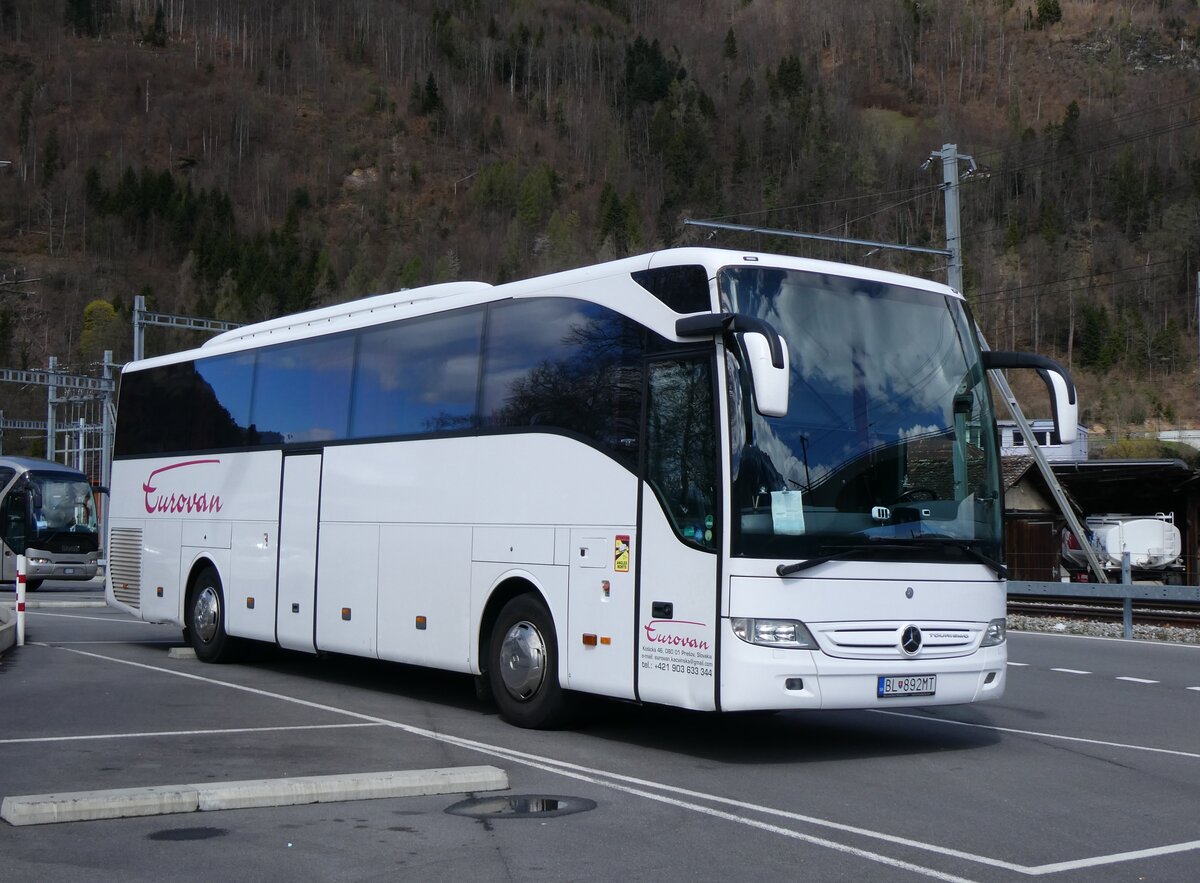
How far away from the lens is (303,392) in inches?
595

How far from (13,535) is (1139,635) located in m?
28.5

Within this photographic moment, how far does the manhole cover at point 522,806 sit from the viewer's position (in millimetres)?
7965

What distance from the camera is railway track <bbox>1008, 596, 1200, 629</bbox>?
79.4 feet

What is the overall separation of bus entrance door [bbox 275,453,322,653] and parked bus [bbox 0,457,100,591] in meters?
25.5

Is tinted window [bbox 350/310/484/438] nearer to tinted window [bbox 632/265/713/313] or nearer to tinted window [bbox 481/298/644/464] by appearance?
tinted window [bbox 481/298/644/464]

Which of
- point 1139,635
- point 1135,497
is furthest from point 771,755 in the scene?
point 1135,497

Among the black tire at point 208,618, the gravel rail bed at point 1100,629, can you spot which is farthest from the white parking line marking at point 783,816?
the gravel rail bed at point 1100,629

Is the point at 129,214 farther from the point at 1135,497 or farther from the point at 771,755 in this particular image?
the point at 771,755

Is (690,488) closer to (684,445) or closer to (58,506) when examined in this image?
(684,445)

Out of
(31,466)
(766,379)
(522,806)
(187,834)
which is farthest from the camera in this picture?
(31,466)

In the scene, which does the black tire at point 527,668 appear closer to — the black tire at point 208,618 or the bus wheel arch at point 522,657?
the bus wheel arch at point 522,657

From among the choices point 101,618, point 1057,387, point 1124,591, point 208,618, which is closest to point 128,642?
point 208,618

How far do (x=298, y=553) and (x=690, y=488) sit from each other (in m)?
6.32

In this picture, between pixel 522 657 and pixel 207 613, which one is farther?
pixel 207 613
